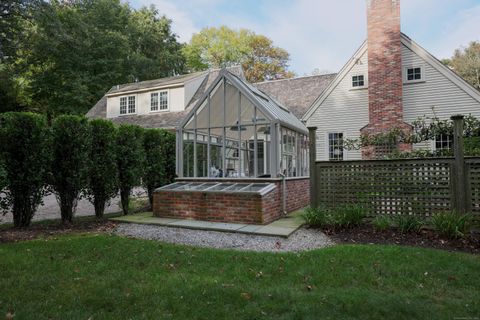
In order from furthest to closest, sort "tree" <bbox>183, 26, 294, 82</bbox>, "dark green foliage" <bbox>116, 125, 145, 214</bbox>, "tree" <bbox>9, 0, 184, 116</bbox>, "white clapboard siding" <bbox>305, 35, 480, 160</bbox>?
1. "tree" <bbox>183, 26, 294, 82</bbox>
2. "tree" <bbox>9, 0, 184, 116</bbox>
3. "white clapboard siding" <bbox>305, 35, 480, 160</bbox>
4. "dark green foliage" <bbox>116, 125, 145, 214</bbox>

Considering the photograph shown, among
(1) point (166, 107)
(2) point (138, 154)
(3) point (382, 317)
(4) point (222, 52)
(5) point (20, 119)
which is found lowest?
(3) point (382, 317)

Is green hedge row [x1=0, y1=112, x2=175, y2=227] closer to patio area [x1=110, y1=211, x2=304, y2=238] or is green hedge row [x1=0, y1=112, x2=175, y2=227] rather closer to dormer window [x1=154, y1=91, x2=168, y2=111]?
patio area [x1=110, y1=211, x2=304, y2=238]

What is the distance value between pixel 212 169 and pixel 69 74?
839 inches

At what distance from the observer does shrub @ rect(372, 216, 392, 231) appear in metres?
6.30

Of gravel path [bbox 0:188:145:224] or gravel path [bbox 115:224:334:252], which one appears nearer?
gravel path [bbox 115:224:334:252]

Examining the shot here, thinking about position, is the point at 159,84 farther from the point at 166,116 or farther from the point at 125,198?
the point at 125,198

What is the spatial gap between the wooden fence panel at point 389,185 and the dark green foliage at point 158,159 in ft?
16.3

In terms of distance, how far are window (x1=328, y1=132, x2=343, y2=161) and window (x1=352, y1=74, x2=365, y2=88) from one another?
2.18 meters

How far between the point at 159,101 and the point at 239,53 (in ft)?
49.7

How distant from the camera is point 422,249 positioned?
5.05m

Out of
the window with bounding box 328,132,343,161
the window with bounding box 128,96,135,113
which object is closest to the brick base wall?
the window with bounding box 328,132,343,161

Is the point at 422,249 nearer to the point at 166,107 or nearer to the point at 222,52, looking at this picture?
the point at 166,107

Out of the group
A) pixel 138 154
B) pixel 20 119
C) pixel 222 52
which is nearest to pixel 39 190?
pixel 20 119

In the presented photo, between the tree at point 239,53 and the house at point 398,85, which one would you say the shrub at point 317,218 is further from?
the tree at point 239,53
